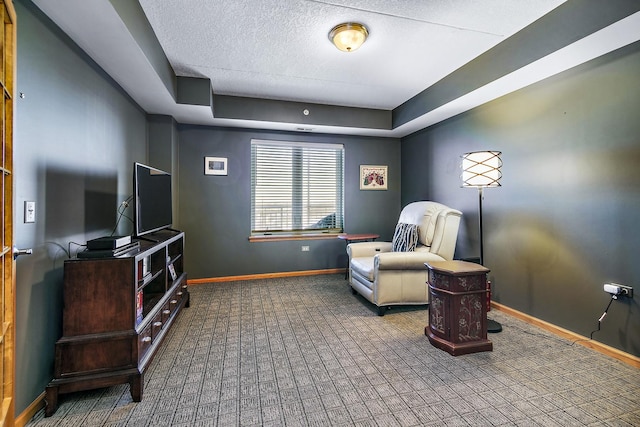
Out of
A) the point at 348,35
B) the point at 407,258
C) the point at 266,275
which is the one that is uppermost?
the point at 348,35

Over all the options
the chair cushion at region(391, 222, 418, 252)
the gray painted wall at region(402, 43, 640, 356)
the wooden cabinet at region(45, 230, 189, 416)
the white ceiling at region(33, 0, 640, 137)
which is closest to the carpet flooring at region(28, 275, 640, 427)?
the wooden cabinet at region(45, 230, 189, 416)

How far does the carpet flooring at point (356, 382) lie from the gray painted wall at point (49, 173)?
436 mm

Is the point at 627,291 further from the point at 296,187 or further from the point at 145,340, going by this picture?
the point at 296,187

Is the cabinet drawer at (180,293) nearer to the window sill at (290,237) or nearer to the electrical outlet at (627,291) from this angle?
the window sill at (290,237)

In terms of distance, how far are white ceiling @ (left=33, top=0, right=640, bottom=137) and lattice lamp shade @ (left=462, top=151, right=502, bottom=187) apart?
0.73 metres

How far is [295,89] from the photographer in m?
3.61

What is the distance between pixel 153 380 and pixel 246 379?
62 cm

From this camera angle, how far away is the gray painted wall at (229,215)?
13.5 ft

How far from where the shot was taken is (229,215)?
14.0ft

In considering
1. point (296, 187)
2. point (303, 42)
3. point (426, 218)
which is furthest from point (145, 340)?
point (296, 187)

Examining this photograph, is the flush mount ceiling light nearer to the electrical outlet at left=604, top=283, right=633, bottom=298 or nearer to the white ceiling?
the white ceiling

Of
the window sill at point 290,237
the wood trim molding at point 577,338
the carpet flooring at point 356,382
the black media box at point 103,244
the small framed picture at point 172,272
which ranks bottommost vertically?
the carpet flooring at point 356,382

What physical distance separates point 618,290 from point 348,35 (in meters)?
2.82

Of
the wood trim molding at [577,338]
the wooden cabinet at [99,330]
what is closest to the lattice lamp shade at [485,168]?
the wood trim molding at [577,338]
